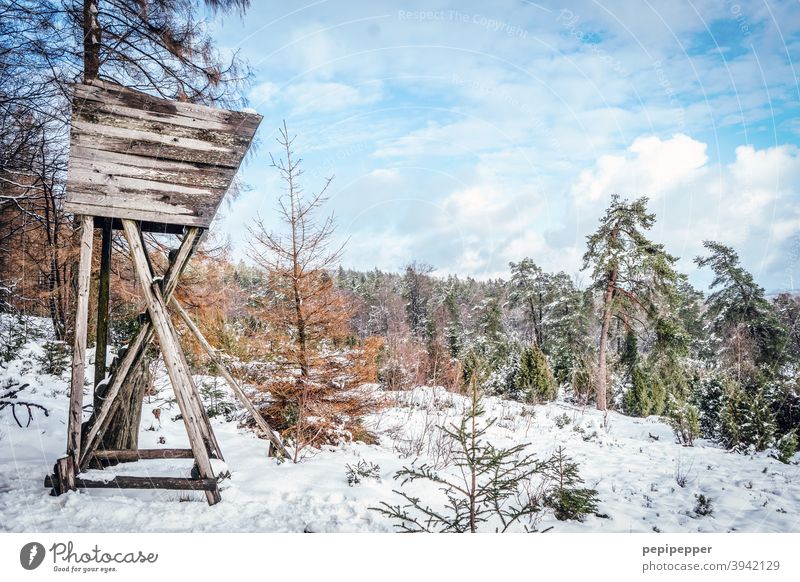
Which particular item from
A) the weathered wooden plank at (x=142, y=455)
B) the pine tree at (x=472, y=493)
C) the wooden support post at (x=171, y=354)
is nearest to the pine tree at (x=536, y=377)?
the pine tree at (x=472, y=493)

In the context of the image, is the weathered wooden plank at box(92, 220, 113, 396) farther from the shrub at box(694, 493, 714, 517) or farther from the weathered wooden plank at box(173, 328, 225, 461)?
the shrub at box(694, 493, 714, 517)

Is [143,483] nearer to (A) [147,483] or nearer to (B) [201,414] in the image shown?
(A) [147,483]

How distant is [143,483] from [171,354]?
3.39 ft

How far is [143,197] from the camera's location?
10.9ft

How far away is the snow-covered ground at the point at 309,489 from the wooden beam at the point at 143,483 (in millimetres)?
83

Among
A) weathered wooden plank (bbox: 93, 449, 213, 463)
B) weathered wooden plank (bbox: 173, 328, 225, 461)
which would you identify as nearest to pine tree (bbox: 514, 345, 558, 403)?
weathered wooden plank (bbox: 173, 328, 225, 461)

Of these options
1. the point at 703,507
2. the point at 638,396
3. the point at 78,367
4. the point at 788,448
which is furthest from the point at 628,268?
the point at 78,367

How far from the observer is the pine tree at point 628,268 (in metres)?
14.0

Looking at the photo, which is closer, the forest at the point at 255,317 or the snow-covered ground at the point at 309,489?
the snow-covered ground at the point at 309,489

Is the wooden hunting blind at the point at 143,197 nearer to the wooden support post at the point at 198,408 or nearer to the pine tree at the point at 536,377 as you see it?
the wooden support post at the point at 198,408

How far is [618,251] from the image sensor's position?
563 inches

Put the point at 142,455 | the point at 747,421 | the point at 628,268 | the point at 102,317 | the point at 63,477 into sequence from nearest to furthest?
the point at 63,477 < the point at 142,455 < the point at 102,317 < the point at 747,421 < the point at 628,268

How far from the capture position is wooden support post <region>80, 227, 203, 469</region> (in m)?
3.21
